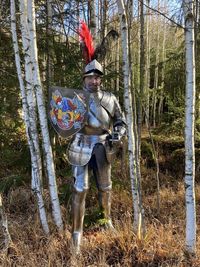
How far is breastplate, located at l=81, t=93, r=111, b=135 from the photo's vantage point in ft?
12.1

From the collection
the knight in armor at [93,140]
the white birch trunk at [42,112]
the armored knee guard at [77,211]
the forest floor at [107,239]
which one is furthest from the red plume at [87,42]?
the forest floor at [107,239]

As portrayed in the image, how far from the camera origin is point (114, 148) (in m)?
3.85

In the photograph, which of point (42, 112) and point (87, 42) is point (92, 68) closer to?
point (87, 42)

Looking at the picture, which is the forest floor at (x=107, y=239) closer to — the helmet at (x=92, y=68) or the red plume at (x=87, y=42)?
the helmet at (x=92, y=68)

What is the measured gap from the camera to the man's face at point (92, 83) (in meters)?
3.68

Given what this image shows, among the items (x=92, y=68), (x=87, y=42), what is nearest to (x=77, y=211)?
(x=92, y=68)

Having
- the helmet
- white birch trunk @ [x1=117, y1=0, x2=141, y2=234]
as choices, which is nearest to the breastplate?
the helmet

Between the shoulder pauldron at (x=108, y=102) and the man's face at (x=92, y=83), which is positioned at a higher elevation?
the man's face at (x=92, y=83)

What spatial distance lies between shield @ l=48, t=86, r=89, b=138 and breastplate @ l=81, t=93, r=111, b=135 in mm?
110

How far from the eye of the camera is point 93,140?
3699mm

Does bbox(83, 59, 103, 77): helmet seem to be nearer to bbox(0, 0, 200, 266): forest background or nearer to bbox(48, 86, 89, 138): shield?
bbox(48, 86, 89, 138): shield

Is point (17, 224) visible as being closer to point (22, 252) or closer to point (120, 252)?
point (22, 252)

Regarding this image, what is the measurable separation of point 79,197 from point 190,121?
55.9 inches

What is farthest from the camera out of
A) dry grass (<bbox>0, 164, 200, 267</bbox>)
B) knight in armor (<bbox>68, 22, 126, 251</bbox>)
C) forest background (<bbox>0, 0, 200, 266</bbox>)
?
knight in armor (<bbox>68, 22, 126, 251</bbox>)
